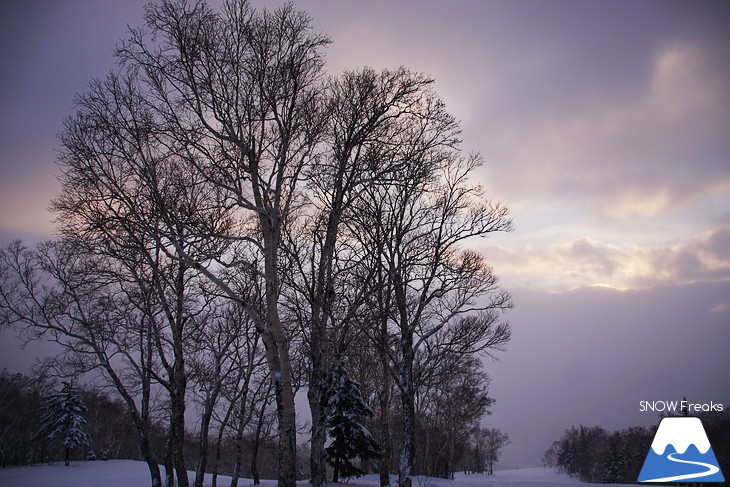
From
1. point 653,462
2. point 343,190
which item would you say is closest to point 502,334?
point 343,190

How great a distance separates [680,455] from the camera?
2.87m

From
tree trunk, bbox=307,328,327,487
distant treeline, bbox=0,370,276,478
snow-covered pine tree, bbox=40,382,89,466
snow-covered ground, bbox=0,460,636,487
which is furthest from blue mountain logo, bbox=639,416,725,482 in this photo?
snow-covered pine tree, bbox=40,382,89,466

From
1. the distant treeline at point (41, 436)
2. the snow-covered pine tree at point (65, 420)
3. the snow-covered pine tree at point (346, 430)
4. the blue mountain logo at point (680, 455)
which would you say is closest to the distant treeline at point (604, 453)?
the snow-covered pine tree at point (346, 430)

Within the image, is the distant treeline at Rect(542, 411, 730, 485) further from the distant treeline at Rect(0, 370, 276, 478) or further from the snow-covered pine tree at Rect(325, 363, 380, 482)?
the distant treeline at Rect(0, 370, 276, 478)

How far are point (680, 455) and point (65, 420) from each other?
59.1 meters

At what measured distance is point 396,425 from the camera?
4384 centimetres

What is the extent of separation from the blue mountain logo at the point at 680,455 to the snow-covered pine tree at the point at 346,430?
23298 millimetres

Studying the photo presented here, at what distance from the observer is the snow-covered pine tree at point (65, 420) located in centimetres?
4559

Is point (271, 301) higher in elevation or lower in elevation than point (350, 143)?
lower

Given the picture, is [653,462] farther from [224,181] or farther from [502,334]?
[502,334]

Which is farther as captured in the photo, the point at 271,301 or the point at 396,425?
the point at 396,425

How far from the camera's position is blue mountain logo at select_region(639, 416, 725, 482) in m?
2.79

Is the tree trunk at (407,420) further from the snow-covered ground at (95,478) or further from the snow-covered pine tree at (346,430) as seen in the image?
the snow-covered ground at (95,478)

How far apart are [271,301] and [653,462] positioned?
6233 mm
